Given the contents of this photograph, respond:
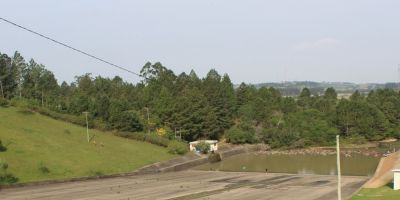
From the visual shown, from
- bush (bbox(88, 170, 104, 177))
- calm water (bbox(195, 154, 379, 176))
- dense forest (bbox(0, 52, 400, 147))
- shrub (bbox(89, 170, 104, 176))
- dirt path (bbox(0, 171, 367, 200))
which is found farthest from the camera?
dense forest (bbox(0, 52, 400, 147))

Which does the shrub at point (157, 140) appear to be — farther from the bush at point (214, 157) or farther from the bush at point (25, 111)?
the bush at point (25, 111)

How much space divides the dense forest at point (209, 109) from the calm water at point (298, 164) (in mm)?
12374

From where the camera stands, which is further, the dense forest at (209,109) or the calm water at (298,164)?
the dense forest at (209,109)

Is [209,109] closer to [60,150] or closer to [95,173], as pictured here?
[60,150]

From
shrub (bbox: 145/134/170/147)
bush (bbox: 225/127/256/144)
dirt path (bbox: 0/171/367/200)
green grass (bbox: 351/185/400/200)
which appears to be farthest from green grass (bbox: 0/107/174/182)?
green grass (bbox: 351/185/400/200)

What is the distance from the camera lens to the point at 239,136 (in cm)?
9200

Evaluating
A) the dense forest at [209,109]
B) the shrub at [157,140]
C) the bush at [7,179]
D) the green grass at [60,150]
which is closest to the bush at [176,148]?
the green grass at [60,150]

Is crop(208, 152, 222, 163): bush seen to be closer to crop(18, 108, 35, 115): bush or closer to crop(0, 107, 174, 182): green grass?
crop(0, 107, 174, 182): green grass

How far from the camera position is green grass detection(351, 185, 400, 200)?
34.4 meters

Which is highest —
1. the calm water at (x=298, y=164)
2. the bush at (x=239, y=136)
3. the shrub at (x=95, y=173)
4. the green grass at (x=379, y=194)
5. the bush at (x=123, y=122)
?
the bush at (x=123, y=122)

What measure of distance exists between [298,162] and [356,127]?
29.0 metres

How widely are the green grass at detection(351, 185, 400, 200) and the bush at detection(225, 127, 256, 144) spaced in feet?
168

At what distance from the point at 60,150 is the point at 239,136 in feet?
122

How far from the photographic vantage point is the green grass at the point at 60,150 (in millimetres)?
56844
